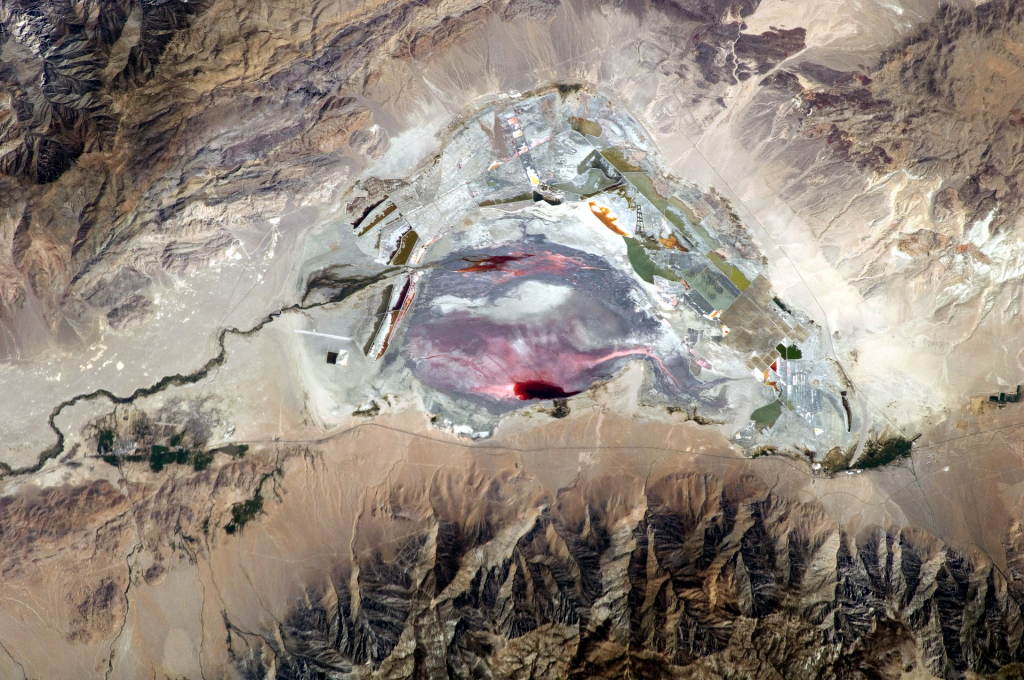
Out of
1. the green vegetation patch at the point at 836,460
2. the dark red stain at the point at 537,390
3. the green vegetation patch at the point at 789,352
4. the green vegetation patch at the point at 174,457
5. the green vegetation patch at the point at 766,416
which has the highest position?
the green vegetation patch at the point at 789,352

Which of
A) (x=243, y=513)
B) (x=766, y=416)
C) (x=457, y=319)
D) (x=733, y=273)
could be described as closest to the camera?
(x=243, y=513)

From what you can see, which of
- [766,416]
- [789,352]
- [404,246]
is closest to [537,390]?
[404,246]

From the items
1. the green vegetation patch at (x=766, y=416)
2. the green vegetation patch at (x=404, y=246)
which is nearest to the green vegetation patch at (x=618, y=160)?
the green vegetation patch at (x=404, y=246)

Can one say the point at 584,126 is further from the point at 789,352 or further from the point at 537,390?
the point at 789,352

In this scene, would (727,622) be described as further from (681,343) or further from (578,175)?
(578,175)

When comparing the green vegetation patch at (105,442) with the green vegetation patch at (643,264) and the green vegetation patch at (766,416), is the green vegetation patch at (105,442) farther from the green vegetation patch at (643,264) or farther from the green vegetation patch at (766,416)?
the green vegetation patch at (766,416)

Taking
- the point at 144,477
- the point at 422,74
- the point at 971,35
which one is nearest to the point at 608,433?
the point at 422,74
